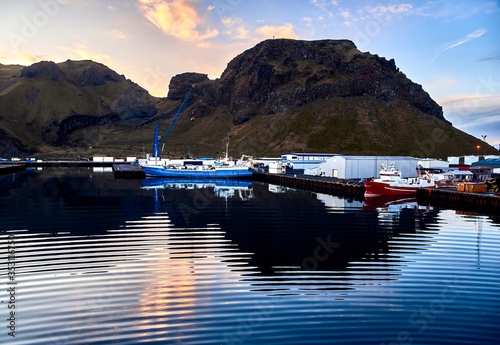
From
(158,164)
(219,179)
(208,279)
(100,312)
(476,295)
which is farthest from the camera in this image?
(158,164)

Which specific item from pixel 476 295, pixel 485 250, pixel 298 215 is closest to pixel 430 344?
pixel 476 295

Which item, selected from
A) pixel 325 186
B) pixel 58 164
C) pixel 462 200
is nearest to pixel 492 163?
pixel 325 186

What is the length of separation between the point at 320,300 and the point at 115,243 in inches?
697

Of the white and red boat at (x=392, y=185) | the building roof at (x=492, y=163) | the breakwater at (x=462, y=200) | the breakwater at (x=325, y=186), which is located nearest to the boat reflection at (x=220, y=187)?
the breakwater at (x=325, y=186)

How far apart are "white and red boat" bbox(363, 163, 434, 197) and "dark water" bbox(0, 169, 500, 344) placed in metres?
24.4

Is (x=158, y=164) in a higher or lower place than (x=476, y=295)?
higher

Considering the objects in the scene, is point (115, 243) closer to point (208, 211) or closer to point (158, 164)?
point (208, 211)

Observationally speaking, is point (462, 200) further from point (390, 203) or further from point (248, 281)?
point (248, 281)

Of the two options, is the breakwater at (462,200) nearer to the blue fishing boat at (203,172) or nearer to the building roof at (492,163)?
the building roof at (492,163)

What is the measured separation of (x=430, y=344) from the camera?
41.2ft

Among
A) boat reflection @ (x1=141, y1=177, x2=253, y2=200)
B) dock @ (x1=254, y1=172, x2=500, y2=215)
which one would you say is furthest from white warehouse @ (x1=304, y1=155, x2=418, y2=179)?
boat reflection @ (x1=141, y1=177, x2=253, y2=200)

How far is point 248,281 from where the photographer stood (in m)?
18.5

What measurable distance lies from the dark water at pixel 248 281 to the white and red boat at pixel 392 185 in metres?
24.4

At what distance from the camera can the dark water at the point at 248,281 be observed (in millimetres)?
13227
